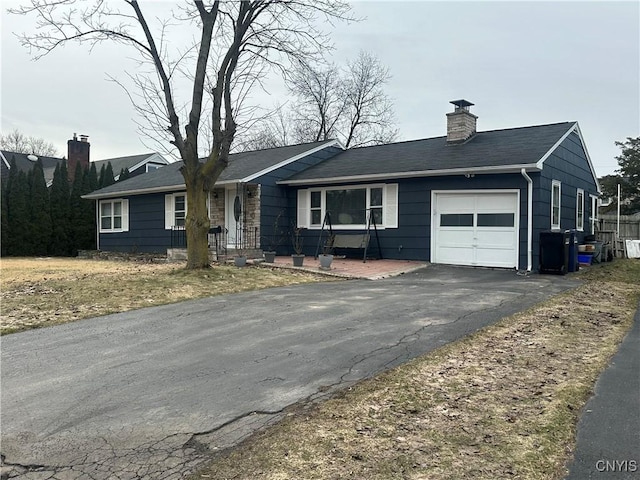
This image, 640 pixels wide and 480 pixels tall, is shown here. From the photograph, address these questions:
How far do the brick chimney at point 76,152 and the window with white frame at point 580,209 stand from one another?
85.9ft

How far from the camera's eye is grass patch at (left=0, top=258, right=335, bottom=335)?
23.8ft

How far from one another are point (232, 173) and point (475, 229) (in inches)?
339

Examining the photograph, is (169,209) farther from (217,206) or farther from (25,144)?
(25,144)

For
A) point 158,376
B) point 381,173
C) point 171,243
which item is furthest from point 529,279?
point 171,243

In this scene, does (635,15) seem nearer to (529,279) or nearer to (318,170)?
(529,279)

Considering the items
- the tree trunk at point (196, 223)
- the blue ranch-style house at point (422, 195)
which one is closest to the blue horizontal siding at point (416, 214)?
the blue ranch-style house at point (422, 195)

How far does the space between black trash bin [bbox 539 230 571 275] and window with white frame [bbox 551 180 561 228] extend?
1.50 metres

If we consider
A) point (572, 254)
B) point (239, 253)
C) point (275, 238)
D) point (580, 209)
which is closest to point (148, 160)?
point (275, 238)

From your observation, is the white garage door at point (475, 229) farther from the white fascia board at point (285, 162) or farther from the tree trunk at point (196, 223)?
the tree trunk at point (196, 223)

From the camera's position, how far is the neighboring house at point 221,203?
16.2m

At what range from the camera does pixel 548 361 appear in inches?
180

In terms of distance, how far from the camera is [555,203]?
13.8m

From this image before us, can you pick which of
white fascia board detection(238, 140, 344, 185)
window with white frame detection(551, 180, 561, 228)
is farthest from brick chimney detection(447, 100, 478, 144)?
white fascia board detection(238, 140, 344, 185)

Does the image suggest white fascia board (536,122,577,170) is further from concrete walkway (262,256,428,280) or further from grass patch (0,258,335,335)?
grass patch (0,258,335,335)
